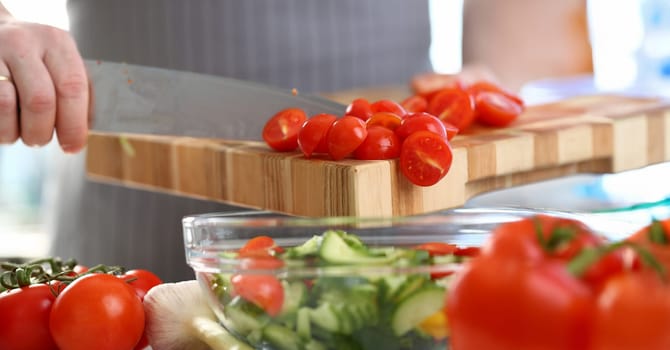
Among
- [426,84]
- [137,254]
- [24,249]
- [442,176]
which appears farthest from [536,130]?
[24,249]

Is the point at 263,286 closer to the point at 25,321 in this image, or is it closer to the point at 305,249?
the point at 305,249

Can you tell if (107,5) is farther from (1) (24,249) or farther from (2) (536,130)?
(1) (24,249)

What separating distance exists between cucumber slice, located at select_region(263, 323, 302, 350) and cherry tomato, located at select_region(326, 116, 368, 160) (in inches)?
13.5

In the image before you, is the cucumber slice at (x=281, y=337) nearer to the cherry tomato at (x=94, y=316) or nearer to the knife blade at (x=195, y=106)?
the cherry tomato at (x=94, y=316)

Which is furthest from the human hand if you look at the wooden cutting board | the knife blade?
the wooden cutting board

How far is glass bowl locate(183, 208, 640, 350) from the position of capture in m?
0.72

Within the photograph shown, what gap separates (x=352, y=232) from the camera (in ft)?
2.47

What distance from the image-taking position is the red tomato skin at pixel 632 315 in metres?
0.55

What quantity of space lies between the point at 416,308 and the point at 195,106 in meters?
0.69

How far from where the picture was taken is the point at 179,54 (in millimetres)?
1978

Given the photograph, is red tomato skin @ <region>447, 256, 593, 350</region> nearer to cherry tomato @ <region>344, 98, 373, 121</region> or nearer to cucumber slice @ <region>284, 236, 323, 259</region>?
cucumber slice @ <region>284, 236, 323, 259</region>

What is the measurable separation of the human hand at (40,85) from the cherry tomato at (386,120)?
398 millimetres

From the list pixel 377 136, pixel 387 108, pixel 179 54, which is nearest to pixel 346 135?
pixel 377 136

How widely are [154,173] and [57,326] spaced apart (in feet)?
2.19
